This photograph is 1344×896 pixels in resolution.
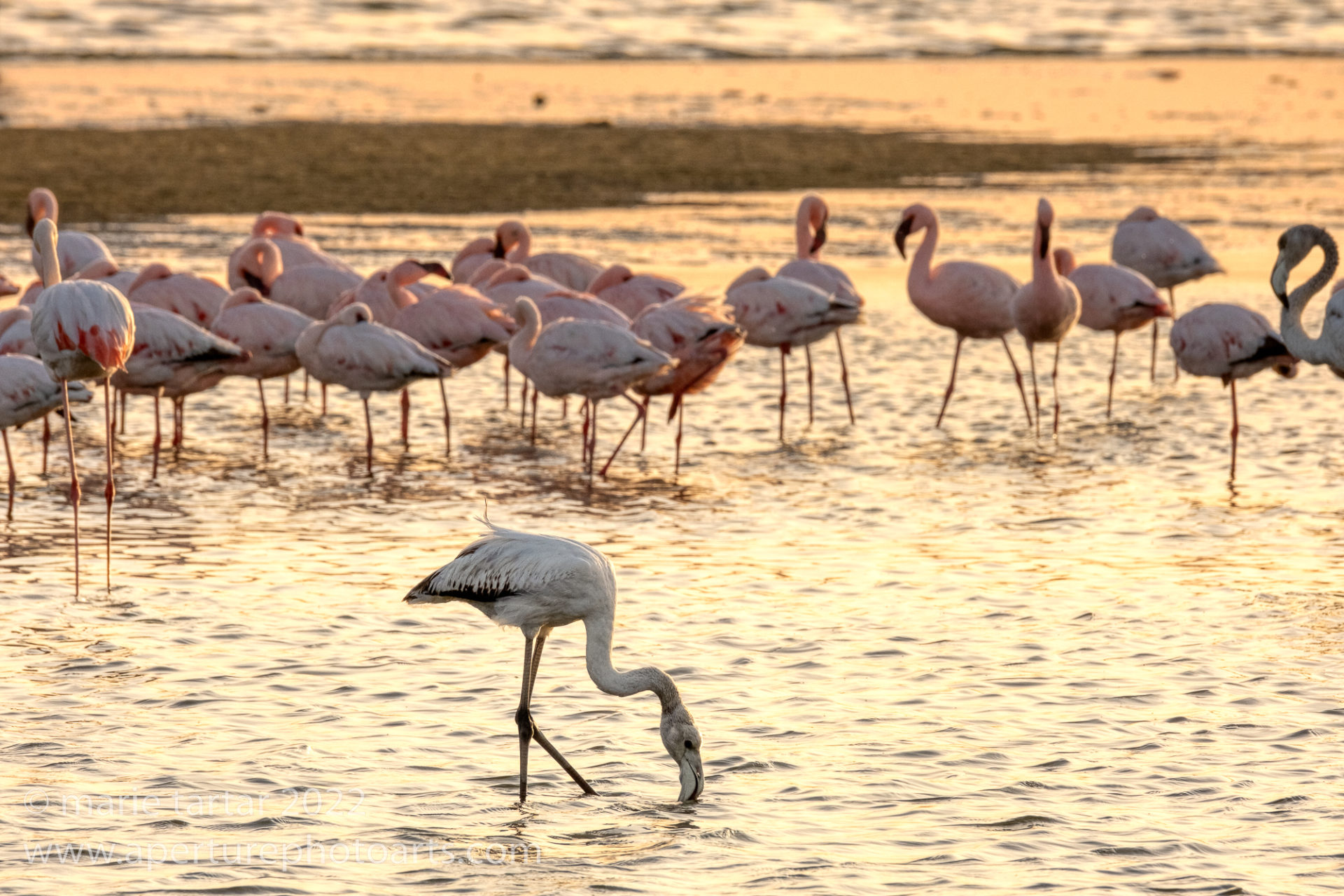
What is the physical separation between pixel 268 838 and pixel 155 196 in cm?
1851

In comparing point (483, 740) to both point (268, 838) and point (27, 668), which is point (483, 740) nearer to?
point (268, 838)

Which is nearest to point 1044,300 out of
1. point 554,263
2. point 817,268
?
point 817,268

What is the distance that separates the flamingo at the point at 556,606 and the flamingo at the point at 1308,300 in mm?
5332

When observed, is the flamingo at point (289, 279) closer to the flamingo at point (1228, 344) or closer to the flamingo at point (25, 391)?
the flamingo at point (25, 391)

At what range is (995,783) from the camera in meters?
6.20

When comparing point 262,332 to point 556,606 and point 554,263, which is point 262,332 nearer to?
point 554,263

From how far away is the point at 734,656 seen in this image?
764cm

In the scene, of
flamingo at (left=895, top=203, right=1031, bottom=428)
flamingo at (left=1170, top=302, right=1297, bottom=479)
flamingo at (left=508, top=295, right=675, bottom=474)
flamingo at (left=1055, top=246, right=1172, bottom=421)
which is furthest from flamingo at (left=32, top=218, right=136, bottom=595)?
flamingo at (left=1055, top=246, right=1172, bottom=421)

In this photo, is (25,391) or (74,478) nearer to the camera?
(74,478)

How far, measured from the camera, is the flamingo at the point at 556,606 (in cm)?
603

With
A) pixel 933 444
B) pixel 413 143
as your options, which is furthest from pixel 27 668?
pixel 413 143

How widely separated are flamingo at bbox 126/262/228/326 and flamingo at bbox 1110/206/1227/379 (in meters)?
7.54

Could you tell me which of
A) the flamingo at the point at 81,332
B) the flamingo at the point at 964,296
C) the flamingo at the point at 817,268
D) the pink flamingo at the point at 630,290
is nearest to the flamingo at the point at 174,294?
the pink flamingo at the point at 630,290

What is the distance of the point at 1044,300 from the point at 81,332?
680 cm
